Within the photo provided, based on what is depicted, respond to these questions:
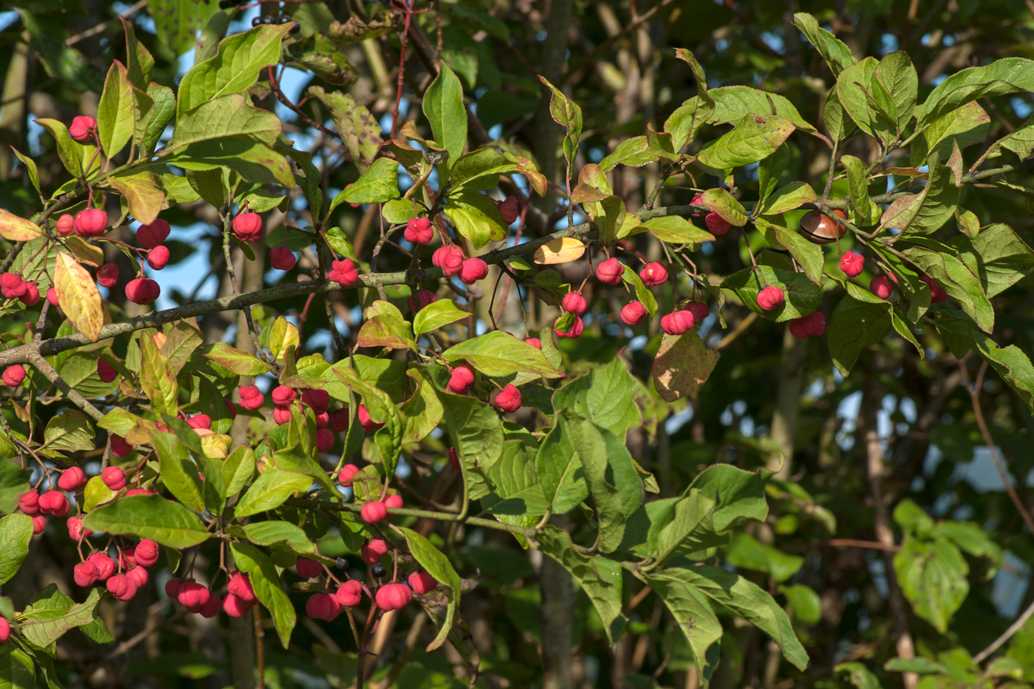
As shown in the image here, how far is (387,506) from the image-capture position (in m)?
0.92

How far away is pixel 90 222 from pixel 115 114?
4.6 inches

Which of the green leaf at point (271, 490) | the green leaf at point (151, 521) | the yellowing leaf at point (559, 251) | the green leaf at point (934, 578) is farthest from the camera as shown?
the green leaf at point (934, 578)

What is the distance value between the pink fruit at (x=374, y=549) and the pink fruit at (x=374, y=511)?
0.11m

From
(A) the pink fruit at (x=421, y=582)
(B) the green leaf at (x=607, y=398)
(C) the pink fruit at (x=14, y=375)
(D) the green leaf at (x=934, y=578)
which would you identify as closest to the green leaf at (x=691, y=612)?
(B) the green leaf at (x=607, y=398)

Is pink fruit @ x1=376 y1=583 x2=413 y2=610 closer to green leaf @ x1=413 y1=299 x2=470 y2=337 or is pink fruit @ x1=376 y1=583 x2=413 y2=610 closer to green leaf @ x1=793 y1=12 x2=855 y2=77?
green leaf @ x1=413 y1=299 x2=470 y2=337

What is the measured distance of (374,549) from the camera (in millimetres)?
969

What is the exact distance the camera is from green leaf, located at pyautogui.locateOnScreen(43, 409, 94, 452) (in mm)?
1022

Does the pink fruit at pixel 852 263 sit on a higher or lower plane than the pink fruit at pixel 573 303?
higher

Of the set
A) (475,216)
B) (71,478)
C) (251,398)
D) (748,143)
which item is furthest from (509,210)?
(71,478)

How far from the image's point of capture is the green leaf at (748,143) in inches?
37.1

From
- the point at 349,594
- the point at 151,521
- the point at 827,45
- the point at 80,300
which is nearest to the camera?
the point at 151,521

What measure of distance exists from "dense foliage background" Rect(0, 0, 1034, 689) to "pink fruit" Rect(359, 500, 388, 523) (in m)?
0.08

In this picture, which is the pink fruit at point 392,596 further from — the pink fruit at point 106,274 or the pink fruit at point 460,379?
the pink fruit at point 106,274

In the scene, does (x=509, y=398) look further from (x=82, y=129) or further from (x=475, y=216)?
(x=82, y=129)
